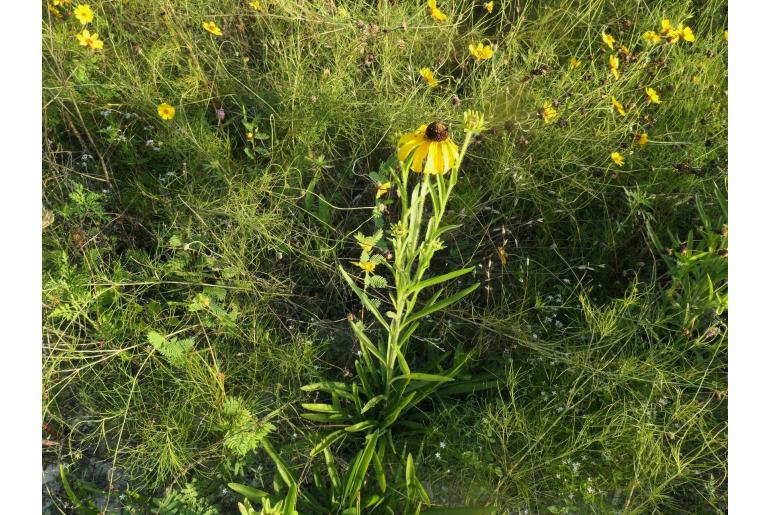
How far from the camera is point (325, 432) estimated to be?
53.0 inches

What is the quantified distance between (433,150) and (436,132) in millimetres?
34

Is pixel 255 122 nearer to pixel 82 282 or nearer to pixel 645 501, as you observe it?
pixel 82 282

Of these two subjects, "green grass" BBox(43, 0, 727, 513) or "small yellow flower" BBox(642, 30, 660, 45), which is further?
"small yellow flower" BBox(642, 30, 660, 45)

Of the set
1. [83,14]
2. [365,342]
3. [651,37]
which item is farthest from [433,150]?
[83,14]

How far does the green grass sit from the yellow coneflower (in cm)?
57

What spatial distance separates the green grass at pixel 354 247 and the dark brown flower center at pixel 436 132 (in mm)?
603

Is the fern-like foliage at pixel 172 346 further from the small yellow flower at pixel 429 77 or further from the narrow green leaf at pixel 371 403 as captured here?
Answer: the small yellow flower at pixel 429 77

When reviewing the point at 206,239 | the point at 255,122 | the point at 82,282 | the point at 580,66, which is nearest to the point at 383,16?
the point at 255,122

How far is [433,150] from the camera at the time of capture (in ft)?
3.11

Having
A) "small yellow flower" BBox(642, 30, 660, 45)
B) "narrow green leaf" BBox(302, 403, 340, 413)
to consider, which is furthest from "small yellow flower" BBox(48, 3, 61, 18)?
"small yellow flower" BBox(642, 30, 660, 45)

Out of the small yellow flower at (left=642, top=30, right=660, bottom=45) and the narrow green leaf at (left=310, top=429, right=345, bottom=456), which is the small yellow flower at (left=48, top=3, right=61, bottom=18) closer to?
the narrow green leaf at (left=310, top=429, right=345, bottom=456)

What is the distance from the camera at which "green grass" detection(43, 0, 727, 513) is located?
1.28 m

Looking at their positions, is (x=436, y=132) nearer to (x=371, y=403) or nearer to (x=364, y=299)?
(x=364, y=299)

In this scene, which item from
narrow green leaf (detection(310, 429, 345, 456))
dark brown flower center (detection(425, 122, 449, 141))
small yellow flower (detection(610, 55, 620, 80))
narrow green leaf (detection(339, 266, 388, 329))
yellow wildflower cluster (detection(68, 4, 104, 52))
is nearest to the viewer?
dark brown flower center (detection(425, 122, 449, 141))
